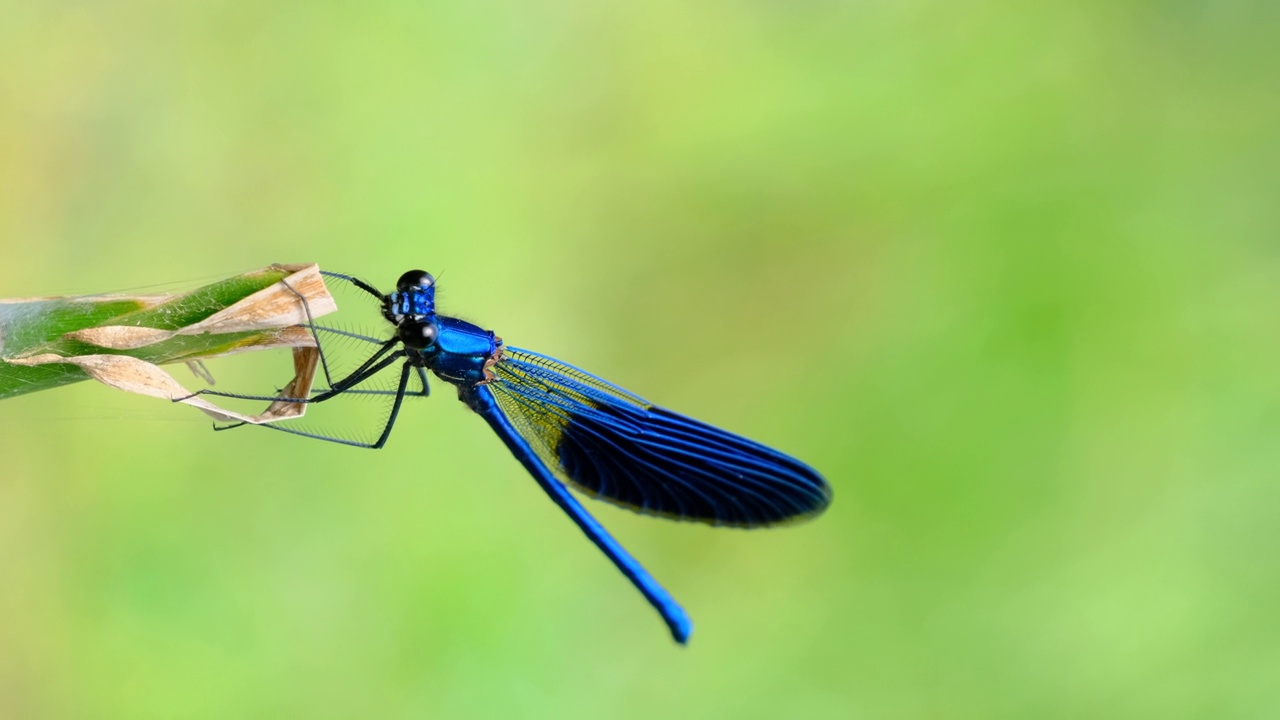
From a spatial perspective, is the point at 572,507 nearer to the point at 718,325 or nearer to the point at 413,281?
the point at 413,281

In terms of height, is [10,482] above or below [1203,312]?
below

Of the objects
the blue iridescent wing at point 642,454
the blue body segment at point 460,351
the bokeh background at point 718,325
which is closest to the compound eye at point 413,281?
the blue body segment at point 460,351

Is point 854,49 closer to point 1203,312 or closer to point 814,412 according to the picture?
point 814,412

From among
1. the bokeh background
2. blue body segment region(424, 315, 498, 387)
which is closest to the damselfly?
blue body segment region(424, 315, 498, 387)

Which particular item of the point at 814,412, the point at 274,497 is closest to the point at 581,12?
the point at 814,412

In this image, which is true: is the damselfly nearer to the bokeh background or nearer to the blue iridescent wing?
the blue iridescent wing
